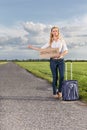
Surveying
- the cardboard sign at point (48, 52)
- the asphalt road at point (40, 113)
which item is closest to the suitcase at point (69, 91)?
the asphalt road at point (40, 113)

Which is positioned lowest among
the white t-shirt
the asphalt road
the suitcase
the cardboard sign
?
the asphalt road

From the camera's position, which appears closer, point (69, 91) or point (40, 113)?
point (40, 113)

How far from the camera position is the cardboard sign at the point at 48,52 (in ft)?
39.8

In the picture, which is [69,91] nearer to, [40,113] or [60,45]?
[60,45]

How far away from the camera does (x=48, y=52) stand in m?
12.3

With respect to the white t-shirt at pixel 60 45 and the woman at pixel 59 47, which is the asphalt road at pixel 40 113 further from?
the white t-shirt at pixel 60 45

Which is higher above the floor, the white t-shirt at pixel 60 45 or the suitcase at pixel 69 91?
the white t-shirt at pixel 60 45

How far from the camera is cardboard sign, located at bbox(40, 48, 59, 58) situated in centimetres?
1214

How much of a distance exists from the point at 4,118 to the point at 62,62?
13.5 feet

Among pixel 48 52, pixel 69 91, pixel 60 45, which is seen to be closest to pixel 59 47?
pixel 60 45

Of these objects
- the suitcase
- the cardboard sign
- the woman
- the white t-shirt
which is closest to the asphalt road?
the suitcase

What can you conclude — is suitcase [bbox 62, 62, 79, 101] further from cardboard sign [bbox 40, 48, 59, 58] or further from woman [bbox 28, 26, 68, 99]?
cardboard sign [bbox 40, 48, 59, 58]

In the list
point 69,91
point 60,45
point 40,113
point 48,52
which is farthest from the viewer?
point 48,52

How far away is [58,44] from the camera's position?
1219 cm
